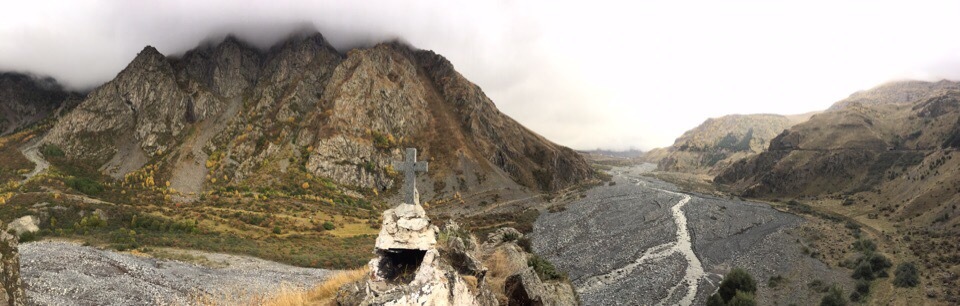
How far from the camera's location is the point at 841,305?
30359mm

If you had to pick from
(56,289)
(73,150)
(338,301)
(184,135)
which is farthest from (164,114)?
(338,301)

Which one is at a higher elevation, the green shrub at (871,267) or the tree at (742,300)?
the tree at (742,300)

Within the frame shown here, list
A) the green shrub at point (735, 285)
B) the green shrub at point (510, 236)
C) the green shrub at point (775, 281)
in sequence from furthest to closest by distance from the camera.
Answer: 1. the green shrub at point (775, 281)
2. the green shrub at point (735, 285)
3. the green shrub at point (510, 236)

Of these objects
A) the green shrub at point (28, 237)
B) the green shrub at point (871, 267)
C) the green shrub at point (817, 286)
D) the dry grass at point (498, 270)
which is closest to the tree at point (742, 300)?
the green shrub at point (817, 286)

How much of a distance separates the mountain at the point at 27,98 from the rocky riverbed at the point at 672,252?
615 feet

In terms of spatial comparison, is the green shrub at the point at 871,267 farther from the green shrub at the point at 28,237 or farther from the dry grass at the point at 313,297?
the green shrub at the point at 28,237

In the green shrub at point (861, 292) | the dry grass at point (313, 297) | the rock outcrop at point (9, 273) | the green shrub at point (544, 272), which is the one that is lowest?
the green shrub at point (861, 292)

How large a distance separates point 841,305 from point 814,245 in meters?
27.1

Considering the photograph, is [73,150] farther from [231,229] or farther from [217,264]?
[217,264]

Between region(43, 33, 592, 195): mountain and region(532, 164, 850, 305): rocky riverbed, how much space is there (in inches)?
1899

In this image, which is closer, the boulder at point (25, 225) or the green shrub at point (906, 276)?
the green shrub at point (906, 276)

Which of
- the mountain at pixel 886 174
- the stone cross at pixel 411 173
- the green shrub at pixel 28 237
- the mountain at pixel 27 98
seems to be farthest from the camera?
the mountain at pixel 27 98

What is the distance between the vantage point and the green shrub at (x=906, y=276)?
34.3 meters

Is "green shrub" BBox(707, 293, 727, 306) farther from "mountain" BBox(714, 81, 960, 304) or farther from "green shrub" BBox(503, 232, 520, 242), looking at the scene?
"green shrub" BBox(503, 232, 520, 242)
